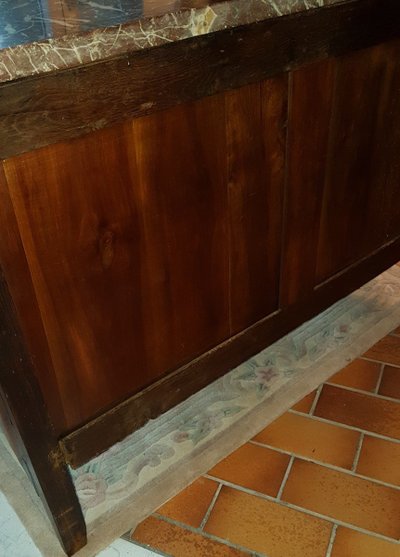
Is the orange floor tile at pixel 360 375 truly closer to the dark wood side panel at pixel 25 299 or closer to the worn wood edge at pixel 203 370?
the worn wood edge at pixel 203 370

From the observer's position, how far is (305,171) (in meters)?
0.98

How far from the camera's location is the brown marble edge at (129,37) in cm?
59

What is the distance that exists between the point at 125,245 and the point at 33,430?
304mm

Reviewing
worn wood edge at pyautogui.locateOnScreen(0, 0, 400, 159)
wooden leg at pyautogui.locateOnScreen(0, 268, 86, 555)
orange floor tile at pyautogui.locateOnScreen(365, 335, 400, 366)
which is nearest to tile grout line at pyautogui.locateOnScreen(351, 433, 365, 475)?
orange floor tile at pyautogui.locateOnScreen(365, 335, 400, 366)

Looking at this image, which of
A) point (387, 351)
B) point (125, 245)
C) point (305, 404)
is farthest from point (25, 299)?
point (387, 351)

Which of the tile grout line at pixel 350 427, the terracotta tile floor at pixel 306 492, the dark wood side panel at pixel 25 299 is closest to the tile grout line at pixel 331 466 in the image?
the terracotta tile floor at pixel 306 492

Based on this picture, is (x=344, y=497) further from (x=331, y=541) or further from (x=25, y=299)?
(x=25, y=299)

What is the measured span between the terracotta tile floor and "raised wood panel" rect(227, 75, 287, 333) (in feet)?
0.98

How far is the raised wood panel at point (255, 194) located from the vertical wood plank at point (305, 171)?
20mm

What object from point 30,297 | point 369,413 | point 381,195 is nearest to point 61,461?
point 30,297

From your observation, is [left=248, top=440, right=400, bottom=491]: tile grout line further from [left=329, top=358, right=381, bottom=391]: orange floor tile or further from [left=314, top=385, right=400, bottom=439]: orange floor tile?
[left=329, top=358, right=381, bottom=391]: orange floor tile

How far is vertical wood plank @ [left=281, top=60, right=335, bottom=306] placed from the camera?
0.89m

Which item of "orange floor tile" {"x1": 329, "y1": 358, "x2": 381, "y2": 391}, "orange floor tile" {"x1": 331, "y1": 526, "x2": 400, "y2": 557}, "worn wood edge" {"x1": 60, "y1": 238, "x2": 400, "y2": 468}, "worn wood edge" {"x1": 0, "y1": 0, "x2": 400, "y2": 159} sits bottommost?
"orange floor tile" {"x1": 331, "y1": 526, "x2": 400, "y2": 557}

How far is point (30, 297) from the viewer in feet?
2.41
